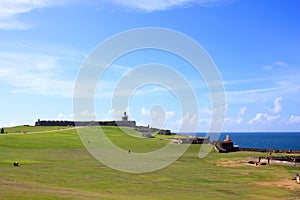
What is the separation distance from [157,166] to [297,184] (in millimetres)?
19282

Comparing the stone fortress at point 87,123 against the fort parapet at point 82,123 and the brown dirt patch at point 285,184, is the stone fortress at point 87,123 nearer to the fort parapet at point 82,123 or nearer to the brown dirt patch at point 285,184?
the fort parapet at point 82,123

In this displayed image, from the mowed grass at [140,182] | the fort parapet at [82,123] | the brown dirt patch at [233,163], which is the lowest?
the mowed grass at [140,182]

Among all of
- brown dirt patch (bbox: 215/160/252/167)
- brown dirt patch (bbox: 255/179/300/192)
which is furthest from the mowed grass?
brown dirt patch (bbox: 215/160/252/167)

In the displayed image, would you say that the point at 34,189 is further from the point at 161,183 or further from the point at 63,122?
the point at 63,122

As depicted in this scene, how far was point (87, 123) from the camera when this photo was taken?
192m

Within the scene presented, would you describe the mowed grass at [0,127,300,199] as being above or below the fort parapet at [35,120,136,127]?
below

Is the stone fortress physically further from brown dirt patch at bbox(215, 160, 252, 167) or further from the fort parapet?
brown dirt patch at bbox(215, 160, 252, 167)

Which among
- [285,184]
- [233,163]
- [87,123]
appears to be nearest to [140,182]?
[285,184]

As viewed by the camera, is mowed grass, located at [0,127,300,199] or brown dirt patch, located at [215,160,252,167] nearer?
mowed grass, located at [0,127,300,199]

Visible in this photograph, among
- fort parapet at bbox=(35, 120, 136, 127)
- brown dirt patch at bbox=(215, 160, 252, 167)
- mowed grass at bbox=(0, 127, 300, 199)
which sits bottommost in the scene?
mowed grass at bbox=(0, 127, 300, 199)

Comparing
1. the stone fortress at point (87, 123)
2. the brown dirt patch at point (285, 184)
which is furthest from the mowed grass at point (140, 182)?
the stone fortress at point (87, 123)

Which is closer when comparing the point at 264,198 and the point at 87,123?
the point at 264,198

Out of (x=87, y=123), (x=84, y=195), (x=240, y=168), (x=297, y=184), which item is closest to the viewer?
(x=84, y=195)

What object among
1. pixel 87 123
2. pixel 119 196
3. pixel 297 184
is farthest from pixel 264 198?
pixel 87 123
